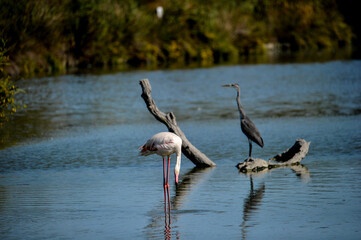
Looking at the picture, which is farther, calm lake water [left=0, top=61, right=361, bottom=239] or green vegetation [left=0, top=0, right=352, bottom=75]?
green vegetation [left=0, top=0, right=352, bottom=75]

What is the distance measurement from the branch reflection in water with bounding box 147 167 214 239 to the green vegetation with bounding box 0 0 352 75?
1865 centimetres

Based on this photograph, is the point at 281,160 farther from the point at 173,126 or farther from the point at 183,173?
the point at 173,126

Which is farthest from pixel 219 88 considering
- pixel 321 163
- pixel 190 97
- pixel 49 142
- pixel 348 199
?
pixel 348 199

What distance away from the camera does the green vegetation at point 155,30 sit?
34.3 m

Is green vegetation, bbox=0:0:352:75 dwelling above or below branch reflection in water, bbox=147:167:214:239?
above

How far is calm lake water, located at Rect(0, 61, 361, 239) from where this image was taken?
8.49 metres

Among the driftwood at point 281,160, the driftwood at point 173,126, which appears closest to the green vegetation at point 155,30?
the driftwood at point 173,126

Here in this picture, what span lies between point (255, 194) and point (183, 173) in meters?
2.31

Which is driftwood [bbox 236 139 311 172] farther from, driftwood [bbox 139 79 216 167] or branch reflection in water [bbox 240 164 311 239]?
driftwood [bbox 139 79 216 167]

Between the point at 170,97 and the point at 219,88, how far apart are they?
3852 millimetres

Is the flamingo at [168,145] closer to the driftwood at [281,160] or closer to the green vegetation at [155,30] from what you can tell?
the driftwood at [281,160]

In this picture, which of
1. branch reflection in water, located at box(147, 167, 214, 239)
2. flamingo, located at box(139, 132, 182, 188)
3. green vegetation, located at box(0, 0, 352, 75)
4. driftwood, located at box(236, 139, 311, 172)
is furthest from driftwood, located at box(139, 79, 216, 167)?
green vegetation, located at box(0, 0, 352, 75)

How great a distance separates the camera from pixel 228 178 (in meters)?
11.5

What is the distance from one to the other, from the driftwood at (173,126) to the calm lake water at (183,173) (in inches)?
9.6
